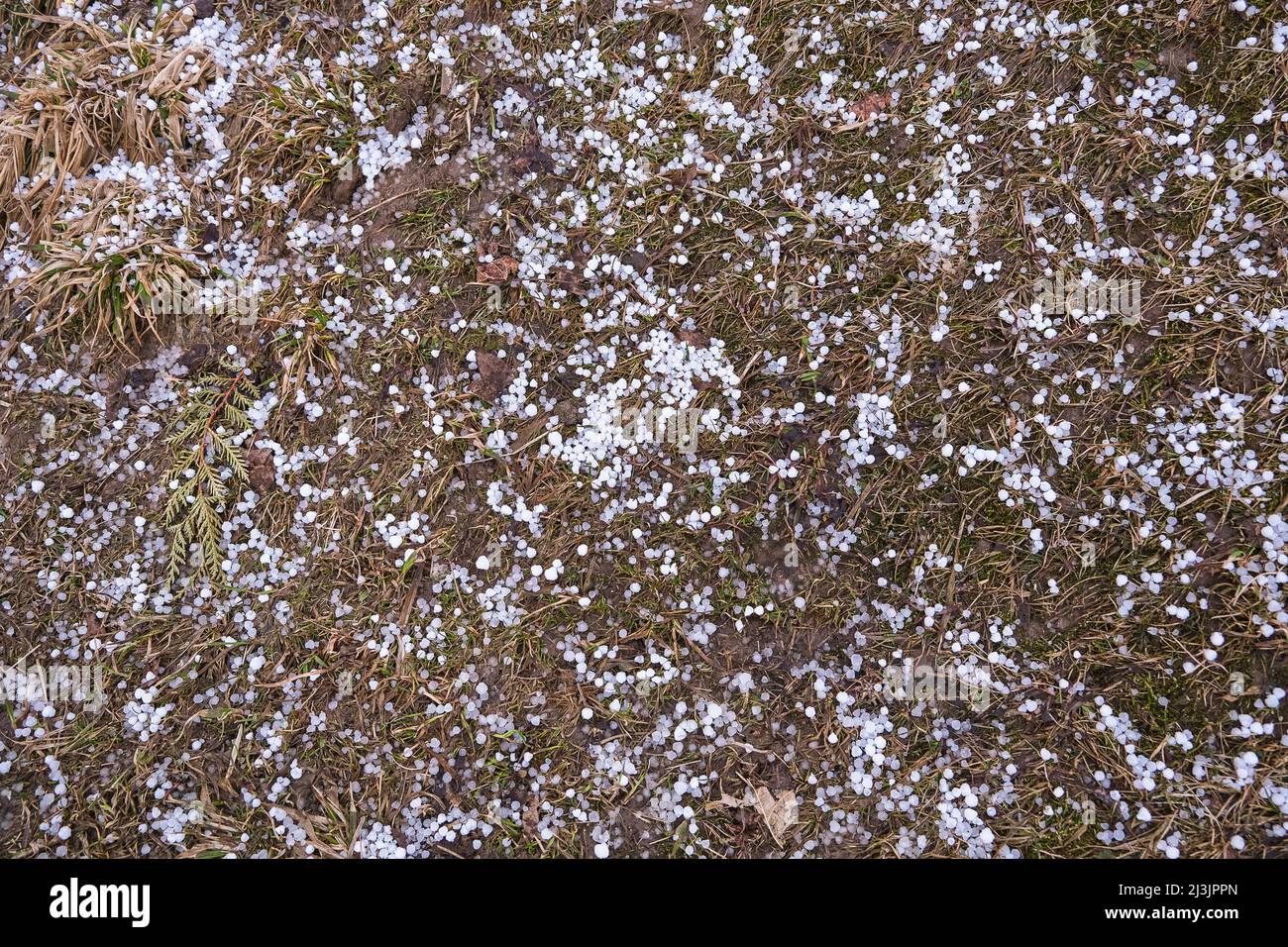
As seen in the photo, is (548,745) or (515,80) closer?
(548,745)

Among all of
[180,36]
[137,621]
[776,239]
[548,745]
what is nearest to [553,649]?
[548,745]

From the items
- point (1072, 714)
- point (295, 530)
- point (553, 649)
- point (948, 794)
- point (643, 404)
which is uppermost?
point (643, 404)

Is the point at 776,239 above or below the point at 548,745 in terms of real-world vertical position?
above

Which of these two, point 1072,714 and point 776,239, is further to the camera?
point 776,239

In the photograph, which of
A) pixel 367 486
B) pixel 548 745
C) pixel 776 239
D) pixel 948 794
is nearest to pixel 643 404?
pixel 776 239
